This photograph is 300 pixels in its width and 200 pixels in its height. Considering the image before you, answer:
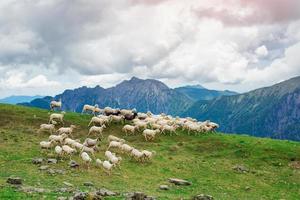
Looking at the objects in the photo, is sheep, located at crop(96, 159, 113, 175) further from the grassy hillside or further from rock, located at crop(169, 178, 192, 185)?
rock, located at crop(169, 178, 192, 185)

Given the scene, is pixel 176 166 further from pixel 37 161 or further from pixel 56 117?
pixel 56 117

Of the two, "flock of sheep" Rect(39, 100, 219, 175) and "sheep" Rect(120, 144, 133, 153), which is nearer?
"flock of sheep" Rect(39, 100, 219, 175)

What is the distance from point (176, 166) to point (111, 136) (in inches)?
369

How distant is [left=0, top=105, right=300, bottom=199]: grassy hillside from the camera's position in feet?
104

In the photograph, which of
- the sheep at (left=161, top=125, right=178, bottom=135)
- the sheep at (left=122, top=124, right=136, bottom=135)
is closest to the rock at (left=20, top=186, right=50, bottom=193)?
the sheep at (left=122, top=124, right=136, bottom=135)

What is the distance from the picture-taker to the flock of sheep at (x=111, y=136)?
38.7 metres

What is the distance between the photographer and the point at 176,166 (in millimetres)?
40875

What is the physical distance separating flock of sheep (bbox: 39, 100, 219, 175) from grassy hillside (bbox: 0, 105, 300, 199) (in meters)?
0.87

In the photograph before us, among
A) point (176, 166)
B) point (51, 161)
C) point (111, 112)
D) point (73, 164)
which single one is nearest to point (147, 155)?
point (176, 166)

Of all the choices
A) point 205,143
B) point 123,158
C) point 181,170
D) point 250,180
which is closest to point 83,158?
point 123,158

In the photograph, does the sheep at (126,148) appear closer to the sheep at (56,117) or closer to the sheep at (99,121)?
the sheep at (99,121)

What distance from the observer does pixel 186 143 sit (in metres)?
50.9

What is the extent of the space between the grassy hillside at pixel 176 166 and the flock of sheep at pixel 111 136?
0.87 metres

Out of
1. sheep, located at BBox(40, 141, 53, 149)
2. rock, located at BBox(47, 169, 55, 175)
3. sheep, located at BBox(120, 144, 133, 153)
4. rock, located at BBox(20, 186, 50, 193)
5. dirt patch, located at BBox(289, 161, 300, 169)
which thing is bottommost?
dirt patch, located at BBox(289, 161, 300, 169)
